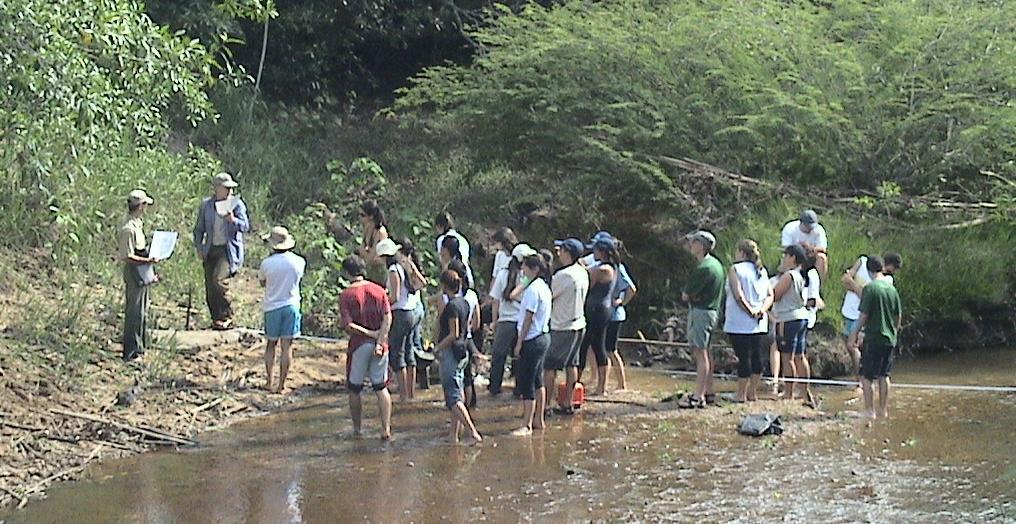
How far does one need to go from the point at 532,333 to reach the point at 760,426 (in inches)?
86.8

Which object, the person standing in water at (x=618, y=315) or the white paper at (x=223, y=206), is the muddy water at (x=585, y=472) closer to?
the person standing in water at (x=618, y=315)

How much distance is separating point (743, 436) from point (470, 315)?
8.56 ft

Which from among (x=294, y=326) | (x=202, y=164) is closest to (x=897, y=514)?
(x=294, y=326)

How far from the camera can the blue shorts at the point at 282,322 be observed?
13289mm

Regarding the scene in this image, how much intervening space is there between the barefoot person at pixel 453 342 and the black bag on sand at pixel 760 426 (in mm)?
2509

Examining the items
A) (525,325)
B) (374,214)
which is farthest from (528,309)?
(374,214)

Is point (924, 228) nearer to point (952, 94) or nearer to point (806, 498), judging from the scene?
point (952, 94)

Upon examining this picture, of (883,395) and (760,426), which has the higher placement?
(883,395)

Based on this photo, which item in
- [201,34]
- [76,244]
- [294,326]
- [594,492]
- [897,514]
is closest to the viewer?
[897,514]

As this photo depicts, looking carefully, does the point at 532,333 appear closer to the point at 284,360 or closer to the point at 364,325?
the point at 364,325

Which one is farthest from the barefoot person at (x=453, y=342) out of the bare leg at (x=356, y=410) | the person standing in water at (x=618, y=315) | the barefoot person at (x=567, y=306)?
the person standing in water at (x=618, y=315)

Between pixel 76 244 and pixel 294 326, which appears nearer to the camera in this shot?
pixel 294 326

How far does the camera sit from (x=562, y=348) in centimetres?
1259

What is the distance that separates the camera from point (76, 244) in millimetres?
15781
